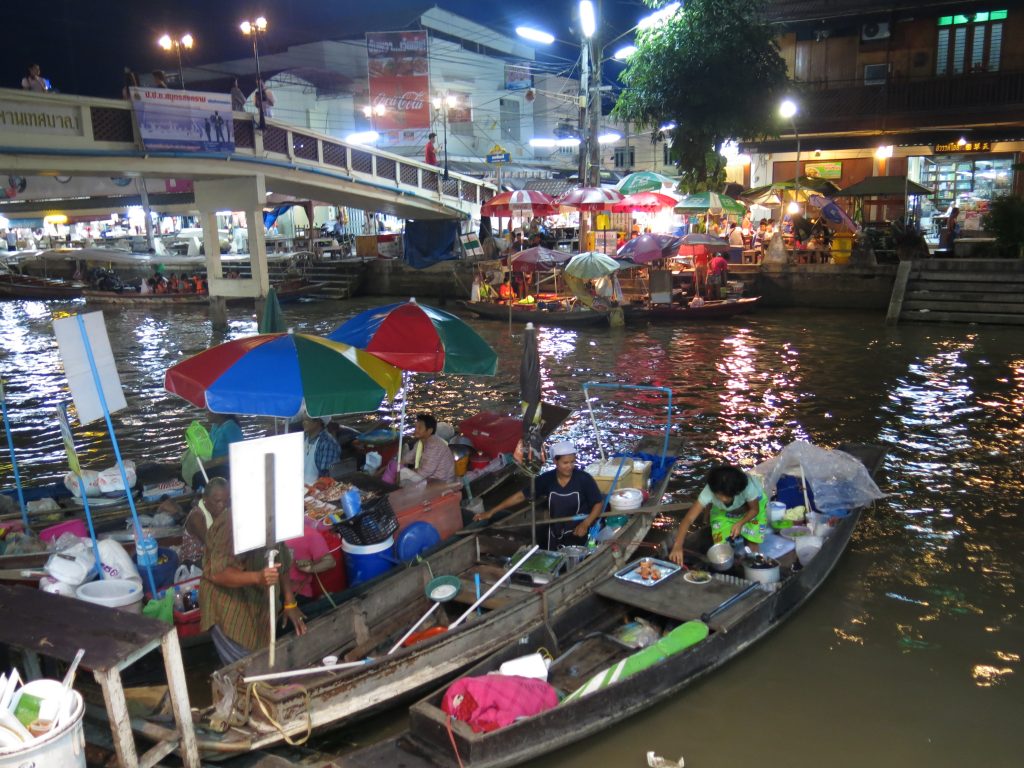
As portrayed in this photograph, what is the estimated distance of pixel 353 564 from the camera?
687 centimetres

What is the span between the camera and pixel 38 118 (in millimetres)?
17219

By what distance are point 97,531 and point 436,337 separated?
386cm

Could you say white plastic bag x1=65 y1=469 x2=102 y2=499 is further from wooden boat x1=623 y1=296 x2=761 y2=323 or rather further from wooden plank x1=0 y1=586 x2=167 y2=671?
wooden boat x1=623 y1=296 x2=761 y2=323

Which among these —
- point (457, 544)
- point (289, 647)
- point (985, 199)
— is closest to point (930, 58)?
point (985, 199)

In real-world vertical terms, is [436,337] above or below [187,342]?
above

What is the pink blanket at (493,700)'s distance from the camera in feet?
16.1

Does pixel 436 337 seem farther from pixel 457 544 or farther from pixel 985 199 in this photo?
pixel 985 199

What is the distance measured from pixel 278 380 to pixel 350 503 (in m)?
1.58

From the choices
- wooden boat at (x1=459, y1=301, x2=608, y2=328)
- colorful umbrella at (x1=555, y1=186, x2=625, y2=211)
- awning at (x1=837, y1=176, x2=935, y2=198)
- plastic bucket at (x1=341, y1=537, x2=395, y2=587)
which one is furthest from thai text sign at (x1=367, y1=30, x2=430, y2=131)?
plastic bucket at (x1=341, y1=537, x2=395, y2=587)

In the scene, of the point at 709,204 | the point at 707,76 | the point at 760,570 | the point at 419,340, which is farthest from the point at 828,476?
the point at 707,76

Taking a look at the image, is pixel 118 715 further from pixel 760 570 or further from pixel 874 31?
pixel 874 31

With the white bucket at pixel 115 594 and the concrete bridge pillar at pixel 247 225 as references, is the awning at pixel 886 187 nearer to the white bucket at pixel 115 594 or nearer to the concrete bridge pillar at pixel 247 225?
the concrete bridge pillar at pixel 247 225

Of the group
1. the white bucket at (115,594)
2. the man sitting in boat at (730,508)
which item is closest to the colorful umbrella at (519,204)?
the man sitting in boat at (730,508)

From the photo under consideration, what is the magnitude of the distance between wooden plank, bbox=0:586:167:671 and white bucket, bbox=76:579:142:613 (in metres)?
1.25
